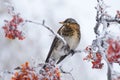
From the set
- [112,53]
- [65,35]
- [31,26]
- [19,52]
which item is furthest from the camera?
[31,26]

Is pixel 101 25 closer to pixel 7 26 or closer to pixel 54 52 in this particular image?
pixel 7 26

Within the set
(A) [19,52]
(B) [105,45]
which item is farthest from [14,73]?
(A) [19,52]

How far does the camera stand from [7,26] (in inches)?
128

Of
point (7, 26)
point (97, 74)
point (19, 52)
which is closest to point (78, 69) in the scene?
point (97, 74)

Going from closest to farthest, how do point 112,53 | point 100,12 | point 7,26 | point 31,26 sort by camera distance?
point 112,53
point 100,12
point 7,26
point 31,26

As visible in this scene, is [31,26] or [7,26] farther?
[31,26]

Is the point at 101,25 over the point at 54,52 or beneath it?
over

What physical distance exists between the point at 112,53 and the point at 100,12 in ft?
0.99

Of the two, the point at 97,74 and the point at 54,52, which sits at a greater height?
the point at 54,52

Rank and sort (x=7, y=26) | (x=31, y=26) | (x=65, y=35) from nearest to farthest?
(x=7, y=26) → (x=65, y=35) → (x=31, y=26)

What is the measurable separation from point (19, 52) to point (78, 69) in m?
1.12

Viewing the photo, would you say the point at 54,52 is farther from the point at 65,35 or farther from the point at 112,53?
the point at 112,53

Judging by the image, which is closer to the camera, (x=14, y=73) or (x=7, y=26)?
(x=14, y=73)

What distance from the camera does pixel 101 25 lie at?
10.1ft
